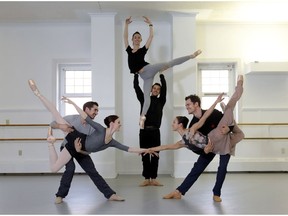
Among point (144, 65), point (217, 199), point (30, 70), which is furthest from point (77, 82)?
point (217, 199)

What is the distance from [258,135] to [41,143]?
410cm

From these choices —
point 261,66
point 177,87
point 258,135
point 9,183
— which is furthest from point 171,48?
point 9,183

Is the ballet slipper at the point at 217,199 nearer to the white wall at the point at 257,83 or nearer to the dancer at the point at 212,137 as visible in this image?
the dancer at the point at 212,137

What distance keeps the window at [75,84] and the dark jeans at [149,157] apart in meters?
1.92

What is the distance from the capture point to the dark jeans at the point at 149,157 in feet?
18.2

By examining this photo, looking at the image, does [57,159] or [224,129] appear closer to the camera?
[224,129]

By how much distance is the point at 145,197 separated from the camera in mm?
4504

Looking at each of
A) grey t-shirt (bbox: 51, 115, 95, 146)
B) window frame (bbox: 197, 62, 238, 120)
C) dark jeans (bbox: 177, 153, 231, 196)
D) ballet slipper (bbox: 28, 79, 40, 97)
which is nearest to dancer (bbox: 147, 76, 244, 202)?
dark jeans (bbox: 177, 153, 231, 196)

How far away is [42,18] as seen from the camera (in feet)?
22.0

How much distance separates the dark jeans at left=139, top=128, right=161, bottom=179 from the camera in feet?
18.2

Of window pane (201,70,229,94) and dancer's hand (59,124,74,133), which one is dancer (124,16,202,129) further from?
window pane (201,70,229,94)

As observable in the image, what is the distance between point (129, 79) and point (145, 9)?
4.44 feet

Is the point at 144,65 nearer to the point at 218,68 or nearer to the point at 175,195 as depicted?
the point at 175,195

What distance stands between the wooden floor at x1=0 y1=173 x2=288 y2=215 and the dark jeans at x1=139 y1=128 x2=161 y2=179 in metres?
0.26
